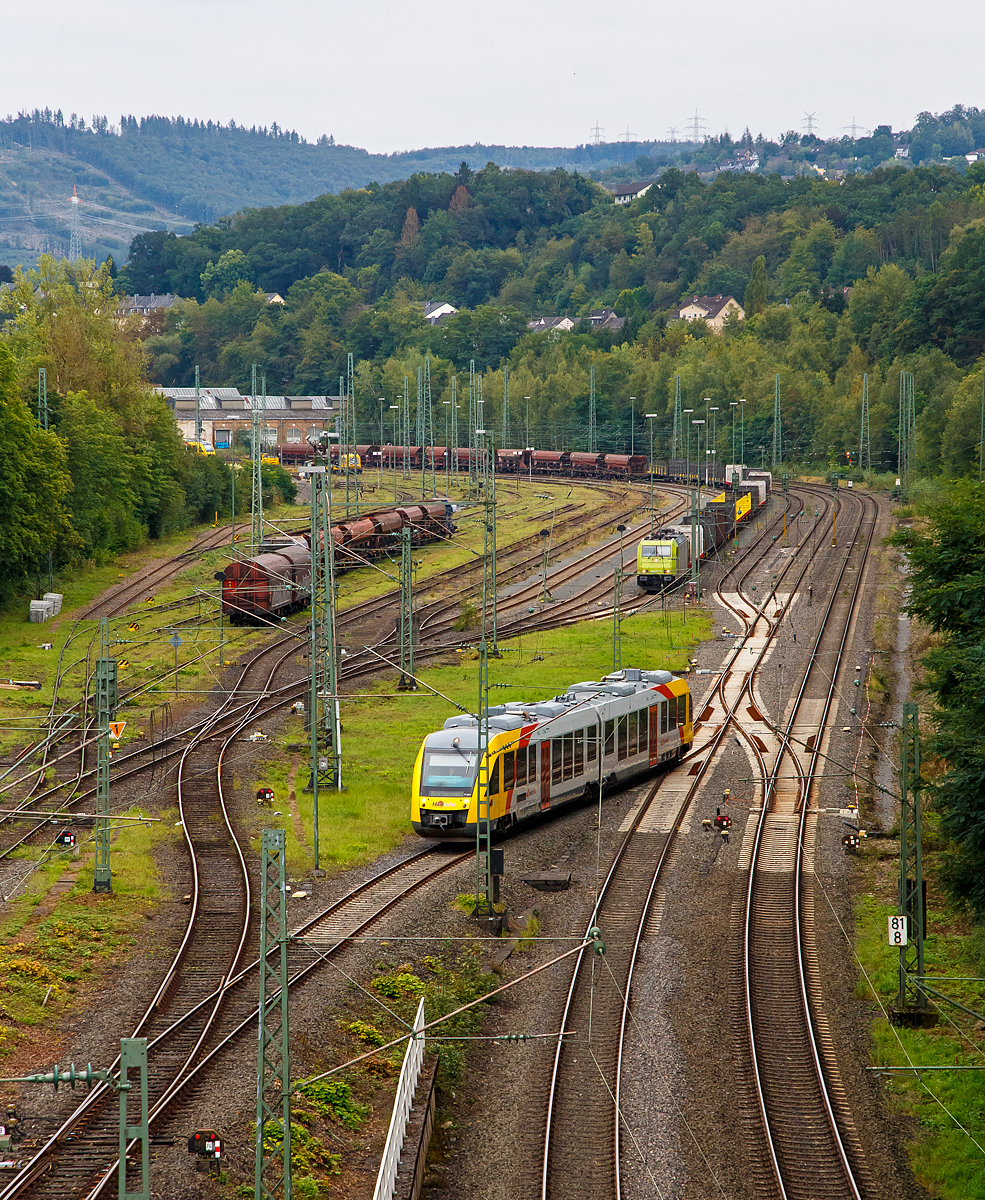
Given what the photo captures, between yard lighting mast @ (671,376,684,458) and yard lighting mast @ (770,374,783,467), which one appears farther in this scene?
yard lighting mast @ (671,376,684,458)

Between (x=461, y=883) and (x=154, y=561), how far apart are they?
49.4 metres

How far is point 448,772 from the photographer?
31500 millimetres

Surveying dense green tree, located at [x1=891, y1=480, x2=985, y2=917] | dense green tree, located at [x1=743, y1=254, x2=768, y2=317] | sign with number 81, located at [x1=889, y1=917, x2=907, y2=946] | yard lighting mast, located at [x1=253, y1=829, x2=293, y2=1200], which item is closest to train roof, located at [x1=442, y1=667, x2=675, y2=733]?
dense green tree, located at [x1=891, y1=480, x2=985, y2=917]

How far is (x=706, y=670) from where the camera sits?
2101 inches

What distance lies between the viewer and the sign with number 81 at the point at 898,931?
23.6m

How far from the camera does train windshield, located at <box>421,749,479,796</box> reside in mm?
31328

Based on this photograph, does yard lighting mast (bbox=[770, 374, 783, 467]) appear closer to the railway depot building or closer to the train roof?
the railway depot building

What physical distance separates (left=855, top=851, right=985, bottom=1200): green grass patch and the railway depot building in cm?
14000

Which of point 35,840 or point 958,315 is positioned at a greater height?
point 958,315

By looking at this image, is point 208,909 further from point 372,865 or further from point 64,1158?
point 64,1158

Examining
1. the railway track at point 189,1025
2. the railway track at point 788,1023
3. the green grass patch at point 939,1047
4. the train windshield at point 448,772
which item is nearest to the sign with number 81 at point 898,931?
the green grass patch at point 939,1047

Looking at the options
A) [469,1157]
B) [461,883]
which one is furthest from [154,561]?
[469,1157]

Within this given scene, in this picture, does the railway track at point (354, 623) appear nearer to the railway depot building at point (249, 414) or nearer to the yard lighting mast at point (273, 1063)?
the yard lighting mast at point (273, 1063)

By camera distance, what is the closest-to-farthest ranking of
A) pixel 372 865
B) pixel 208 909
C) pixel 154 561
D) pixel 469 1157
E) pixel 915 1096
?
pixel 469 1157, pixel 915 1096, pixel 208 909, pixel 372 865, pixel 154 561
